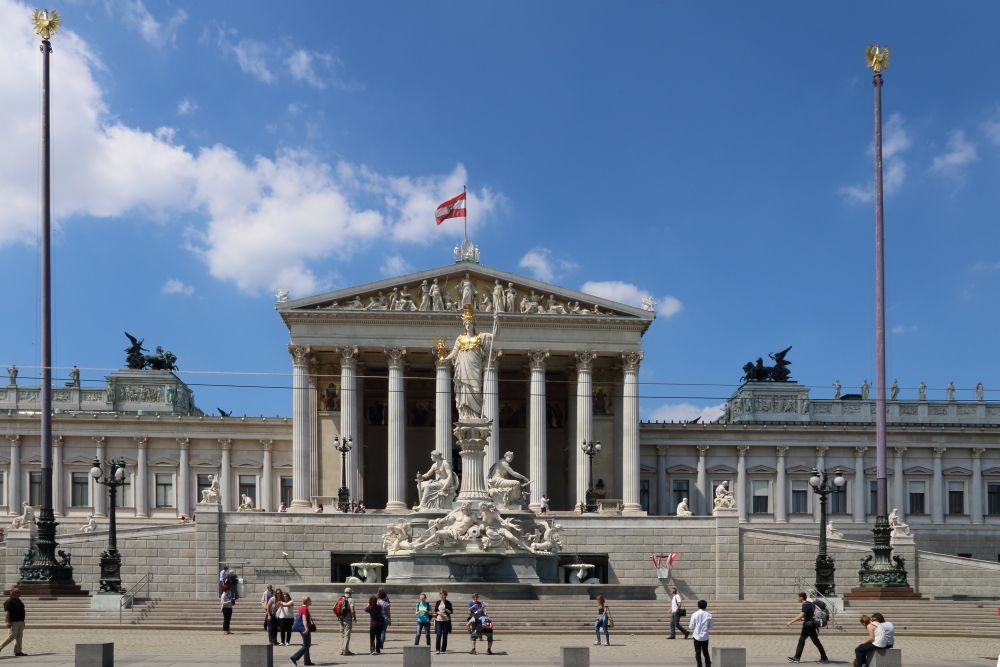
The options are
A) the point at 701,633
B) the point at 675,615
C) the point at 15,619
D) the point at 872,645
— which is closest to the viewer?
the point at 872,645

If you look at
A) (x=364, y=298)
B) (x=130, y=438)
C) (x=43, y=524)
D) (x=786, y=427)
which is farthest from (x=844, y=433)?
(x=43, y=524)

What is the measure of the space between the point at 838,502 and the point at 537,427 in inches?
890

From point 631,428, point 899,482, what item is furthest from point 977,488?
point 631,428

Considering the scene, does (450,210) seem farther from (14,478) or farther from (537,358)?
(14,478)

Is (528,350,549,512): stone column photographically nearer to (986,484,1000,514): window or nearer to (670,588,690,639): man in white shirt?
(986,484,1000,514): window

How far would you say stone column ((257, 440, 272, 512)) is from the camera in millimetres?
83812

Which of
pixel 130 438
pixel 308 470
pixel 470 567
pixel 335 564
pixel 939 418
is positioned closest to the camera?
pixel 470 567

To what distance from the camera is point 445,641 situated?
3098 cm

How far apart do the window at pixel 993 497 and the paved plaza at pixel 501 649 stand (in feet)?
170

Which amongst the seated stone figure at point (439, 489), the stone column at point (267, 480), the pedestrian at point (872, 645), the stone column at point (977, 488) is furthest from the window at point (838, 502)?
the pedestrian at point (872, 645)

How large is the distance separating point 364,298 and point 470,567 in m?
36.9

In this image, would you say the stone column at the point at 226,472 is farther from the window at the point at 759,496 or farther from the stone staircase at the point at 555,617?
the stone staircase at the point at 555,617

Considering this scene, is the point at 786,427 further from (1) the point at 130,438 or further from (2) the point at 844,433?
(1) the point at 130,438

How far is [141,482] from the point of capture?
272 ft
